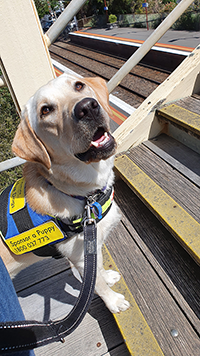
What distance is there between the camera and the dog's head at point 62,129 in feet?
4.13

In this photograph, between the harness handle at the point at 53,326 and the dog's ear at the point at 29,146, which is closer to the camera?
the harness handle at the point at 53,326

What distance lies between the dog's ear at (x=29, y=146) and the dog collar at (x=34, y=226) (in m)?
0.31

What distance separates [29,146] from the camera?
1384 millimetres

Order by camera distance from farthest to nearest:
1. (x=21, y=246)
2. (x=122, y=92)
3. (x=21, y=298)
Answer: (x=122, y=92)
(x=21, y=298)
(x=21, y=246)

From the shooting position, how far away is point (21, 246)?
1.43m

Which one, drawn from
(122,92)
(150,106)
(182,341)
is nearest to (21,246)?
(182,341)

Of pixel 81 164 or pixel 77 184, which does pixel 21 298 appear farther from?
pixel 81 164

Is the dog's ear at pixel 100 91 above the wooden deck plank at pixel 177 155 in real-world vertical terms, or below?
above

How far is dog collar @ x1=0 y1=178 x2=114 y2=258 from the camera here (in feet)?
4.59

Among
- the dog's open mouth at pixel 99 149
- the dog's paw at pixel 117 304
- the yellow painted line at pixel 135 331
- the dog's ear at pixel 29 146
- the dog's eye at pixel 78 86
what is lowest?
the yellow painted line at pixel 135 331

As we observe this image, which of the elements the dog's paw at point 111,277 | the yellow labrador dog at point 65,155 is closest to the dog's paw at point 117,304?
the yellow labrador dog at point 65,155

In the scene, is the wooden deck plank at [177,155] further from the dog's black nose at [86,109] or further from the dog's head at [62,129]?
the dog's black nose at [86,109]

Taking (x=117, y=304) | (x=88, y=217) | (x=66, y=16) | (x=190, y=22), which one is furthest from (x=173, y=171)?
(x=190, y=22)

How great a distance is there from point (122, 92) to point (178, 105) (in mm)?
3616
